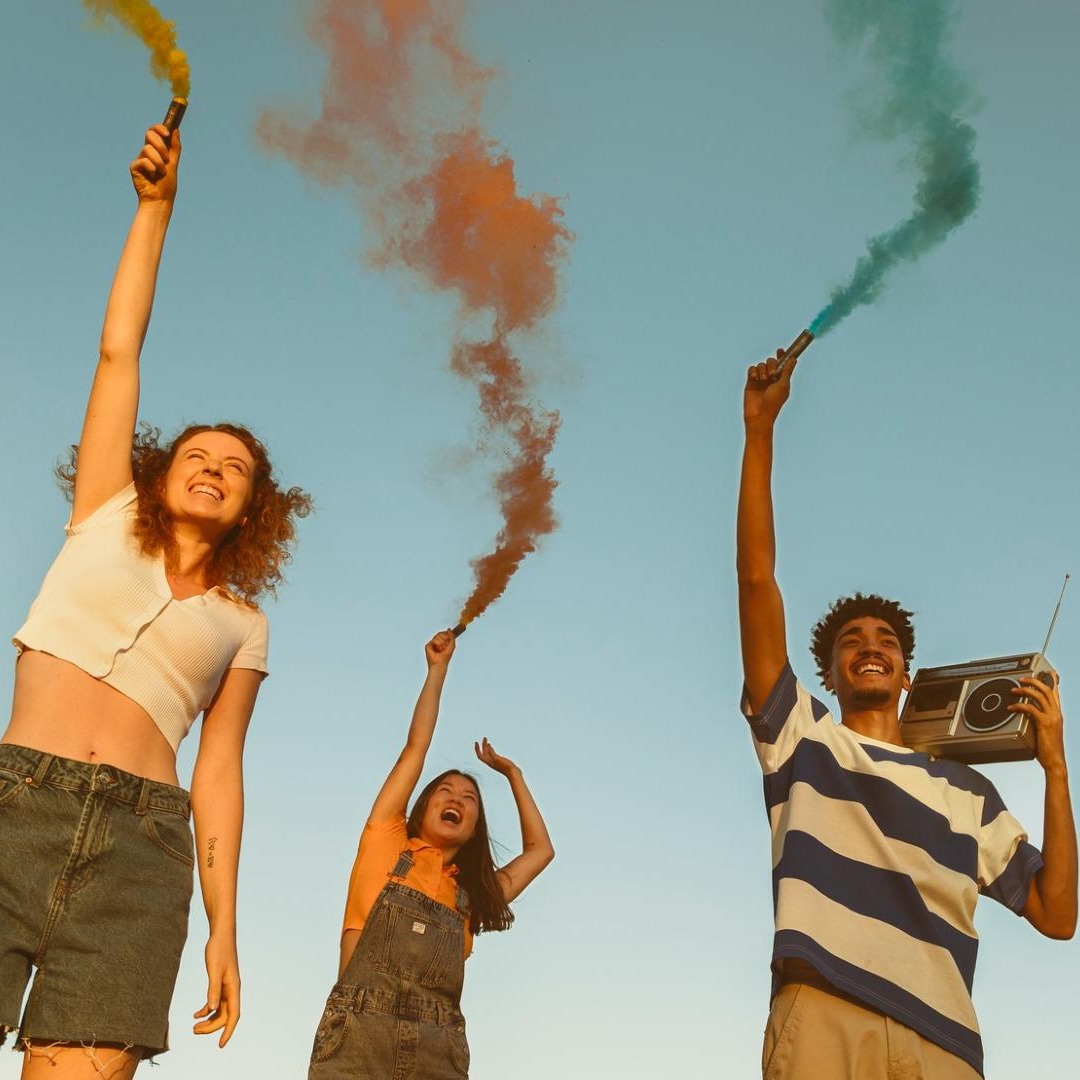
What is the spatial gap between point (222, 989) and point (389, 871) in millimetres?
3709

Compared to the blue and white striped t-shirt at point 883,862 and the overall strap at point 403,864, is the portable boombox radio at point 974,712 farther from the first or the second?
the overall strap at point 403,864

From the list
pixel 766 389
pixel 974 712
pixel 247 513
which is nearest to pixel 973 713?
pixel 974 712

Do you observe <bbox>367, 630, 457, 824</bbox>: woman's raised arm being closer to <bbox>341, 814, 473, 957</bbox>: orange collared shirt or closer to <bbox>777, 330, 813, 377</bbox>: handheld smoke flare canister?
<bbox>341, 814, 473, 957</bbox>: orange collared shirt

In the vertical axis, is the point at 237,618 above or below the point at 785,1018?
above

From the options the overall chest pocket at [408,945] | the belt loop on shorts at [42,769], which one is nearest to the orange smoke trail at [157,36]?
the belt loop on shorts at [42,769]

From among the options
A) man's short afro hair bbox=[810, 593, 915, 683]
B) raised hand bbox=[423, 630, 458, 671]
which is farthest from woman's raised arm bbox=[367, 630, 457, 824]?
man's short afro hair bbox=[810, 593, 915, 683]

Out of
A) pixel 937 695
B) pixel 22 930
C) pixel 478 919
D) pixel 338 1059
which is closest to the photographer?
pixel 22 930

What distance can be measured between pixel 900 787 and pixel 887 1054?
3.23ft

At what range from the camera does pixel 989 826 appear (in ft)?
17.7

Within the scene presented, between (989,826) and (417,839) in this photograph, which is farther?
(417,839)

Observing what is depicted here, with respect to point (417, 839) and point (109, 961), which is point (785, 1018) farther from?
point (417, 839)

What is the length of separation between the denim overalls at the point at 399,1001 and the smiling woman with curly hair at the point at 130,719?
9.93 ft

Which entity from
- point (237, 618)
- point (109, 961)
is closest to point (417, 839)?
point (237, 618)

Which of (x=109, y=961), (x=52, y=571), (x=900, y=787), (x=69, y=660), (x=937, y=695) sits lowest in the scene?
(x=109, y=961)
